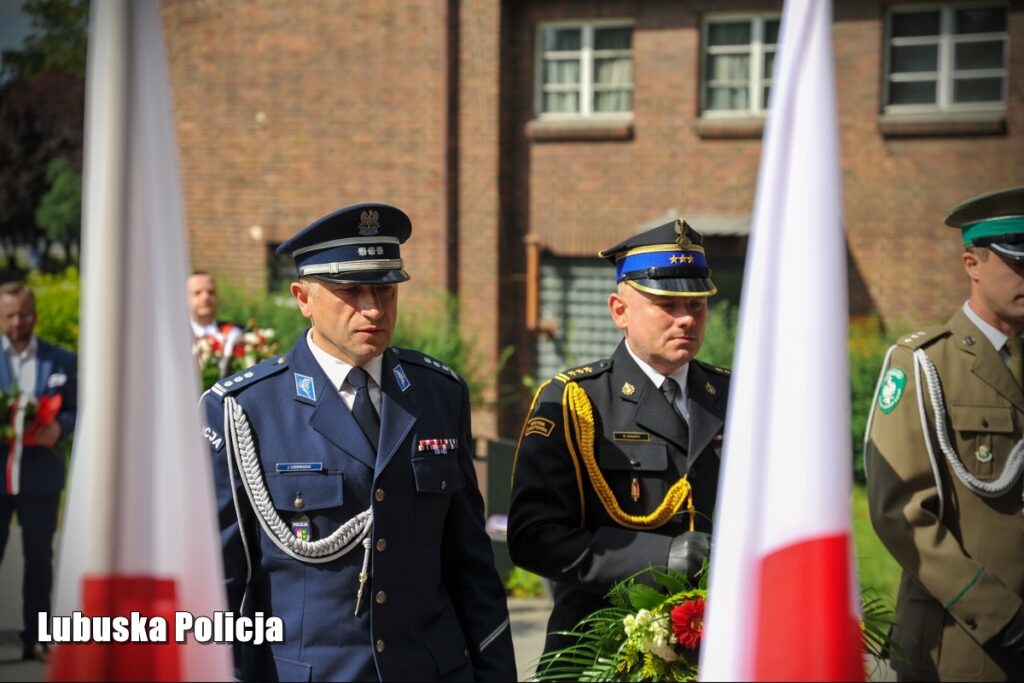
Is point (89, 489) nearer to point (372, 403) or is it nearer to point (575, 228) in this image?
point (372, 403)

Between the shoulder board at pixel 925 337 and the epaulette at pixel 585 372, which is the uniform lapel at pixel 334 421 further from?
the shoulder board at pixel 925 337

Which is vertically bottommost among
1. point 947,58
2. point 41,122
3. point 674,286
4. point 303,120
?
point 674,286

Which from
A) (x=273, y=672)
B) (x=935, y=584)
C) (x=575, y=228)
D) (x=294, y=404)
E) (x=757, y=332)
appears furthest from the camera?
(x=575, y=228)

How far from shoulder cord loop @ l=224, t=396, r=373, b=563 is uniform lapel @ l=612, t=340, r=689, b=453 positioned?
1065mm

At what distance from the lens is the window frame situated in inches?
566

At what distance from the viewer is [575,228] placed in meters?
14.6

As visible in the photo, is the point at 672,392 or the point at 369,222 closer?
the point at 369,222

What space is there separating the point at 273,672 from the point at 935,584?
1942 millimetres

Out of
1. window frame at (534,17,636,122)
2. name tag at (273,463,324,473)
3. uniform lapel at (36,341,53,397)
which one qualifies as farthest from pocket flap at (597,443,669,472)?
window frame at (534,17,636,122)

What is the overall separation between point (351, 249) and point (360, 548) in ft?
2.70

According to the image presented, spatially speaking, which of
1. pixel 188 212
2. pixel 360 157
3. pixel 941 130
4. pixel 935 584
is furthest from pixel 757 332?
pixel 188 212

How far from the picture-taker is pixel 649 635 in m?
2.98

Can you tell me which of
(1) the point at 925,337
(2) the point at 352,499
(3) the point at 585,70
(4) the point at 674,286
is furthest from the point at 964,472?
(3) the point at 585,70

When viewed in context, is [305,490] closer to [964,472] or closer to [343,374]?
[343,374]
